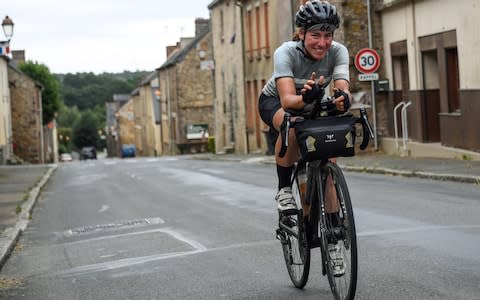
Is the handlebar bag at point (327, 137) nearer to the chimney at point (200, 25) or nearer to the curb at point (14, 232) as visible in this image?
the curb at point (14, 232)

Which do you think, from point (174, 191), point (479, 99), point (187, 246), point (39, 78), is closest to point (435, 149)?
point (479, 99)

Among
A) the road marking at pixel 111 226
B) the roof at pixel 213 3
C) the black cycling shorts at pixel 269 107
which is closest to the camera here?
the black cycling shorts at pixel 269 107

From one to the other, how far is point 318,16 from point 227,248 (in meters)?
3.85

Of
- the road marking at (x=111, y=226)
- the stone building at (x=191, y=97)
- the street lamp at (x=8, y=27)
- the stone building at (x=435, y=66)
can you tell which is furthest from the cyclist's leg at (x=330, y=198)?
the stone building at (x=191, y=97)

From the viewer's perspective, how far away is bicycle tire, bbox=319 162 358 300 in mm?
5328

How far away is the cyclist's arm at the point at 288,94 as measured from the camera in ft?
19.0

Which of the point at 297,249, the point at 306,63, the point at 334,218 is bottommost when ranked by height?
the point at 297,249

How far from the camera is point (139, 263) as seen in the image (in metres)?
8.77

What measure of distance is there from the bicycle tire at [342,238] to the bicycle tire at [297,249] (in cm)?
46

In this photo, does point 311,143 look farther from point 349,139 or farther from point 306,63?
point 306,63

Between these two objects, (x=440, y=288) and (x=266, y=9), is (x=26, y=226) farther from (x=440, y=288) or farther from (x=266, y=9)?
(x=266, y=9)

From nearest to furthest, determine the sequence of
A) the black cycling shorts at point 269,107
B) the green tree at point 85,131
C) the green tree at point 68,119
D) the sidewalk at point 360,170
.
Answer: the black cycling shorts at point 269,107
the sidewalk at point 360,170
the green tree at point 85,131
the green tree at point 68,119

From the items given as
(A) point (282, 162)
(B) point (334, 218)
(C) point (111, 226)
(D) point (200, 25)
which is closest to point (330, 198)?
(B) point (334, 218)

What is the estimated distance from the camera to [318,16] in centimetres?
593
